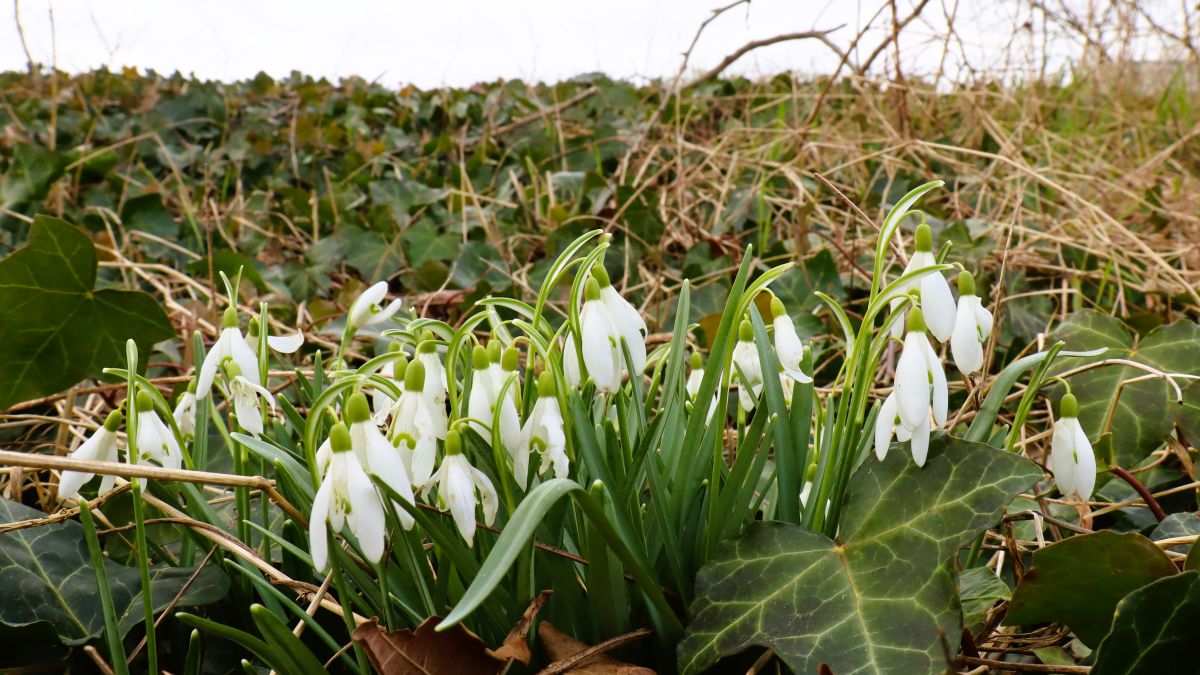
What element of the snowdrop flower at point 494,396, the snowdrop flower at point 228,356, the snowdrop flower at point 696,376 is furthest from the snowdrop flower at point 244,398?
the snowdrop flower at point 696,376

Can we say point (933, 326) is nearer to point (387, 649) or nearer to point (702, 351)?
point (387, 649)

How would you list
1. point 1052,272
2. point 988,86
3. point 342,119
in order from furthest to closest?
point 342,119 → point 988,86 → point 1052,272

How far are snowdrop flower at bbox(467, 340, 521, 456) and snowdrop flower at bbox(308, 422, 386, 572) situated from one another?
167mm

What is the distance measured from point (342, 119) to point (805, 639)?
4.13m

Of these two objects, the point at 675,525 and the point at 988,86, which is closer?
the point at 675,525

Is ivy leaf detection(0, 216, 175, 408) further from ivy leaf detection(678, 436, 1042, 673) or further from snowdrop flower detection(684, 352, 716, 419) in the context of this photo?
ivy leaf detection(678, 436, 1042, 673)

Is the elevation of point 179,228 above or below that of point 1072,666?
above

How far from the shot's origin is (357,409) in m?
0.81

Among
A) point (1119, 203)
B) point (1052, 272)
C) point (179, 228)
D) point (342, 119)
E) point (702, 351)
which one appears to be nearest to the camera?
point (702, 351)

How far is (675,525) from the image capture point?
1.06 meters

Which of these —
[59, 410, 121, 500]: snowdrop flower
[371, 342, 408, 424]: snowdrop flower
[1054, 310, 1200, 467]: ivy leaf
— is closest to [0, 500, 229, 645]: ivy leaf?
[59, 410, 121, 500]: snowdrop flower

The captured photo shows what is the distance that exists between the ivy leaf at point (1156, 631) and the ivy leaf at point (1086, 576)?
7 centimetres

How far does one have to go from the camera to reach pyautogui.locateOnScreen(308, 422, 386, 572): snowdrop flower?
787 millimetres

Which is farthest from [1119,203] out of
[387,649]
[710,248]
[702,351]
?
[387,649]
